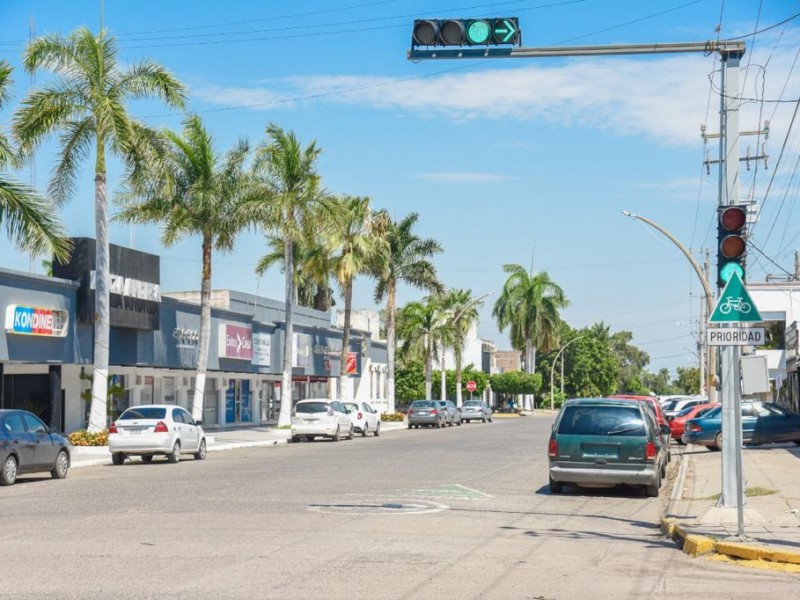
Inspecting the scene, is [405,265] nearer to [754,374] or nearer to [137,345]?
[137,345]

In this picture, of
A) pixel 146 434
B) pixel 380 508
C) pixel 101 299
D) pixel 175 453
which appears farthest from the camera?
pixel 101 299

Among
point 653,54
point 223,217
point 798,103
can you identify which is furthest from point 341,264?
point 653,54

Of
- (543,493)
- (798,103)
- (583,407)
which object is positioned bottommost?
(543,493)

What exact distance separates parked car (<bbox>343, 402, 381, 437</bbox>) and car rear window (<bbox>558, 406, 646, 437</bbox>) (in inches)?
1025

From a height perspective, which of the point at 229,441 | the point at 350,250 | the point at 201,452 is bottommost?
the point at 229,441

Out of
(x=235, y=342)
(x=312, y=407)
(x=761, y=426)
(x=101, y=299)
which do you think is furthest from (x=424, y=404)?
(x=761, y=426)

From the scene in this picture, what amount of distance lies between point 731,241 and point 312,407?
94.8ft

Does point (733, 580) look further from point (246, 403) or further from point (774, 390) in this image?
point (774, 390)

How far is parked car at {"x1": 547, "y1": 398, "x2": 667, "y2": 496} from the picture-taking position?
18844mm

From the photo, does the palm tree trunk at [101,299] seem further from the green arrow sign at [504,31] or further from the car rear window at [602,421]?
the green arrow sign at [504,31]

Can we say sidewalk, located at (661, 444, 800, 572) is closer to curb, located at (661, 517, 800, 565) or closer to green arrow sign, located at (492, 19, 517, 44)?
curb, located at (661, 517, 800, 565)

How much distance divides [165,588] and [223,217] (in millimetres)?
32951

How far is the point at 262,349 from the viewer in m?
54.8

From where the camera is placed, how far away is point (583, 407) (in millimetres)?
19531
